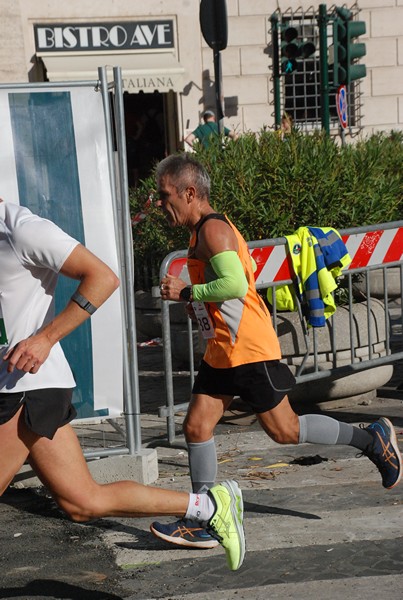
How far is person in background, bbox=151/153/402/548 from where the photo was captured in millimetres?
5055

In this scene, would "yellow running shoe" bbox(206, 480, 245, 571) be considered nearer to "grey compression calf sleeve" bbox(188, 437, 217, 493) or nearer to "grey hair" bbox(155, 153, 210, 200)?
"grey compression calf sleeve" bbox(188, 437, 217, 493)

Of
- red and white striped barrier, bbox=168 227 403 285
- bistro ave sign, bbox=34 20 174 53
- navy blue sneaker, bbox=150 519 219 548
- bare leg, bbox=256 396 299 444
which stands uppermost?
bistro ave sign, bbox=34 20 174 53

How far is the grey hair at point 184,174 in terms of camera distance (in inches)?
203

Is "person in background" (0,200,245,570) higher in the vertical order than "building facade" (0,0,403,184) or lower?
lower

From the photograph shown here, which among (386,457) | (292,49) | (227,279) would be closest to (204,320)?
(227,279)

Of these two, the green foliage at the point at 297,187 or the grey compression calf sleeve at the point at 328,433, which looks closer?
the grey compression calf sleeve at the point at 328,433

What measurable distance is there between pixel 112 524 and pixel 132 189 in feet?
20.2

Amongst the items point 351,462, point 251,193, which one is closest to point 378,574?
point 351,462

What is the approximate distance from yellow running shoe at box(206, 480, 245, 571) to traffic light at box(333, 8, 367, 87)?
12.1m

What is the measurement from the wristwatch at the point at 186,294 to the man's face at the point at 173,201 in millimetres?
302

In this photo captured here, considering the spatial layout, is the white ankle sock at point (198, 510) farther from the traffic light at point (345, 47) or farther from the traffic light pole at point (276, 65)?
the traffic light pole at point (276, 65)

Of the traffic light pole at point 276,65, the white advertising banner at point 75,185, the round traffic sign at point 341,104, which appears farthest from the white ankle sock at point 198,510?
the traffic light pole at point 276,65

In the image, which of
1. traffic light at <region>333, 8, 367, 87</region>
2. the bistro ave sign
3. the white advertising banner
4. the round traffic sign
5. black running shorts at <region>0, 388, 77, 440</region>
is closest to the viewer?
black running shorts at <region>0, 388, 77, 440</region>

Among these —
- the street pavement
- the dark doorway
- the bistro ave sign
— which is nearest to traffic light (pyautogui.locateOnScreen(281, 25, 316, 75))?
the bistro ave sign
